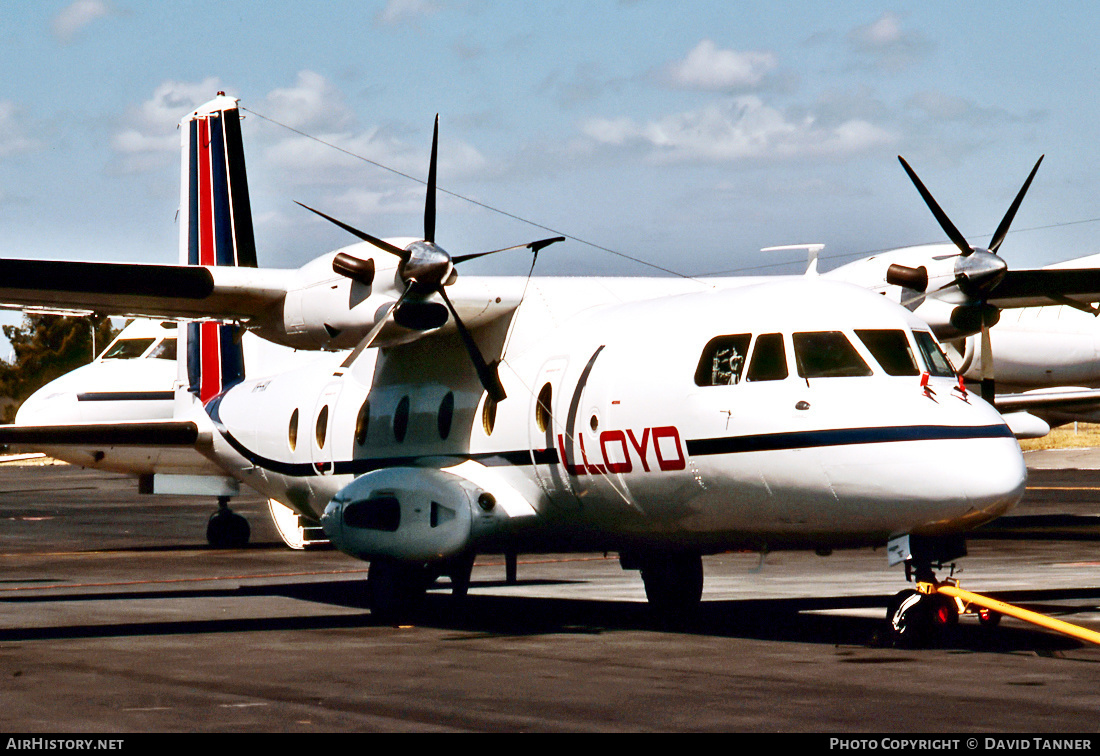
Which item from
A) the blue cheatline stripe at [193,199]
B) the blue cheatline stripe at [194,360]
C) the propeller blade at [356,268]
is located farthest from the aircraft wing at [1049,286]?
the blue cheatline stripe at [193,199]

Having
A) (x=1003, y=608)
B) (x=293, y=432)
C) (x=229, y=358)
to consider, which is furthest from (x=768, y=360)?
(x=229, y=358)

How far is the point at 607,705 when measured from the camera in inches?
359

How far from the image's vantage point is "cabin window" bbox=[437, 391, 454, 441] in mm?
15484

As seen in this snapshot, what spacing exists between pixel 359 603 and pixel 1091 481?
3235cm

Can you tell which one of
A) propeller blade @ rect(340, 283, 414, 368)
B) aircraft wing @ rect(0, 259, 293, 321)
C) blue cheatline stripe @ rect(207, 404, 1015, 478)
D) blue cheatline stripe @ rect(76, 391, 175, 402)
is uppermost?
aircraft wing @ rect(0, 259, 293, 321)

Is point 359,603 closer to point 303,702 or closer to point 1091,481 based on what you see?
point 303,702

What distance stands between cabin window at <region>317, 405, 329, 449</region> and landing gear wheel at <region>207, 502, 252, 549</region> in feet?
30.6

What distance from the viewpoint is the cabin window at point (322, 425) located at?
1734 centimetres

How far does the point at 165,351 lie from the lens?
30.0 meters

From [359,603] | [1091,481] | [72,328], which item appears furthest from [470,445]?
[72,328]

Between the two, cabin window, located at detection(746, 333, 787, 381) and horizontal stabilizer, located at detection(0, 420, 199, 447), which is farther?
horizontal stabilizer, located at detection(0, 420, 199, 447)

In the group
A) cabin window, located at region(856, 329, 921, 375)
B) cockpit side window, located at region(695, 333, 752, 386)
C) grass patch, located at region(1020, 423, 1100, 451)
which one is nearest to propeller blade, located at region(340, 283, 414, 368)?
cockpit side window, located at region(695, 333, 752, 386)

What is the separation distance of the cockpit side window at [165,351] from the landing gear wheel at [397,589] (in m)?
16.1

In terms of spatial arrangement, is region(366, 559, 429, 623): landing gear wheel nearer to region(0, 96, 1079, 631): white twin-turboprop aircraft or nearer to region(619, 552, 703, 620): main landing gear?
region(0, 96, 1079, 631): white twin-turboprop aircraft
